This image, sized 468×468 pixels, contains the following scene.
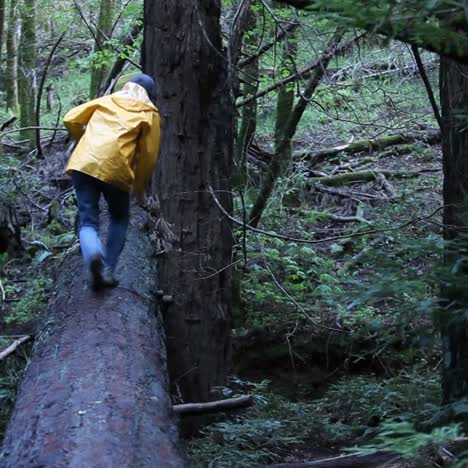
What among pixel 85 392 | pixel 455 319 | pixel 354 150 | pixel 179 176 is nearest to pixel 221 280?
pixel 179 176

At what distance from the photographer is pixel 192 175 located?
754cm

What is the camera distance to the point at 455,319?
3.34 metres

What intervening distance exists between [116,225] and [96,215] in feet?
0.68

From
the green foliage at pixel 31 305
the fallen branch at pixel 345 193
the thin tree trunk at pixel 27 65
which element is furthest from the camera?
the thin tree trunk at pixel 27 65

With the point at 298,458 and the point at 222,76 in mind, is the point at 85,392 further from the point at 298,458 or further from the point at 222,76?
the point at 222,76

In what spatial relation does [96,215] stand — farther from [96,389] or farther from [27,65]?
[27,65]

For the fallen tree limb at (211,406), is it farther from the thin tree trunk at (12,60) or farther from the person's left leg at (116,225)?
the thin tree trunk at (12,60)

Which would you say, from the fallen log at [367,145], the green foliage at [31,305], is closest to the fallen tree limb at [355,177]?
the fallen log at [367,145]

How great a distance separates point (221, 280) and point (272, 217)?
4.66 metres

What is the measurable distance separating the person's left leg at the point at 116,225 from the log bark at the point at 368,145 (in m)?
9.76

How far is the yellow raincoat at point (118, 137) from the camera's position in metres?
5.45

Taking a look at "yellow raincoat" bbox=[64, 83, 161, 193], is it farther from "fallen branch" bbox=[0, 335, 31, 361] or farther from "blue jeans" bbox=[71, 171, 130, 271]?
"fallen branch" bbox=[0, 335, 31, 361]

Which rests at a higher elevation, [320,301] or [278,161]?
[278,161]

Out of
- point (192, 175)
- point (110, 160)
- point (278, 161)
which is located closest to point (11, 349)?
point (110, 160)
